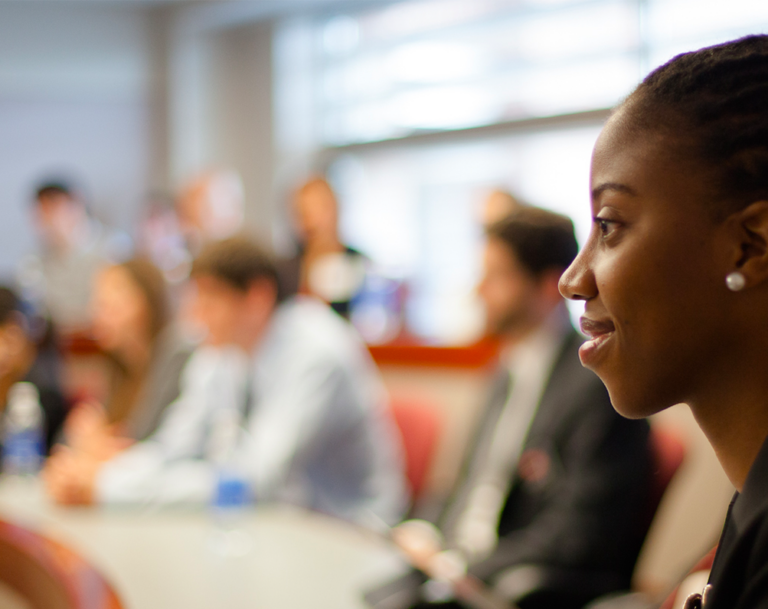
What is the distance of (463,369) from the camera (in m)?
3.60

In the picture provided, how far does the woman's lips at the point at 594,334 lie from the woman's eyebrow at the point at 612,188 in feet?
0.29

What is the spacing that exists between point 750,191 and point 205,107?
6468mm

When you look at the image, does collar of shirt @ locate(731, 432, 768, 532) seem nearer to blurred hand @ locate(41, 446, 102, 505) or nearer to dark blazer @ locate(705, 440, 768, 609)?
dark blazer @ locate(705, 440, 768, 609)

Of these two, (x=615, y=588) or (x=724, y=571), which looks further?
(x=615, y=588)

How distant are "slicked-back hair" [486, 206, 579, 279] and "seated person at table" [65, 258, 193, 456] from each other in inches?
53.0

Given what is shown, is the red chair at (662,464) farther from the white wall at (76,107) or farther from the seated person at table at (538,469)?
the white wall at (76,107)

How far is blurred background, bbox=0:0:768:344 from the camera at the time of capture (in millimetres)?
4848

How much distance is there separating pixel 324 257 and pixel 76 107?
3601 millimetres

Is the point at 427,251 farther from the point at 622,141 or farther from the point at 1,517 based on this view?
the point at 622,141

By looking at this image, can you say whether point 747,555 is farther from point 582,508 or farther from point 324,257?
point 324,257

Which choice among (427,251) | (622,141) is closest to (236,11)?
(427,251)

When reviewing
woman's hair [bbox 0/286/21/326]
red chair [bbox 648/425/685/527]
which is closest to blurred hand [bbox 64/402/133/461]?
woman's hair [bbox 0/286/21/326]

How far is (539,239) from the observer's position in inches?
83.4

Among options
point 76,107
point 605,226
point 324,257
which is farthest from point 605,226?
point 76,107
